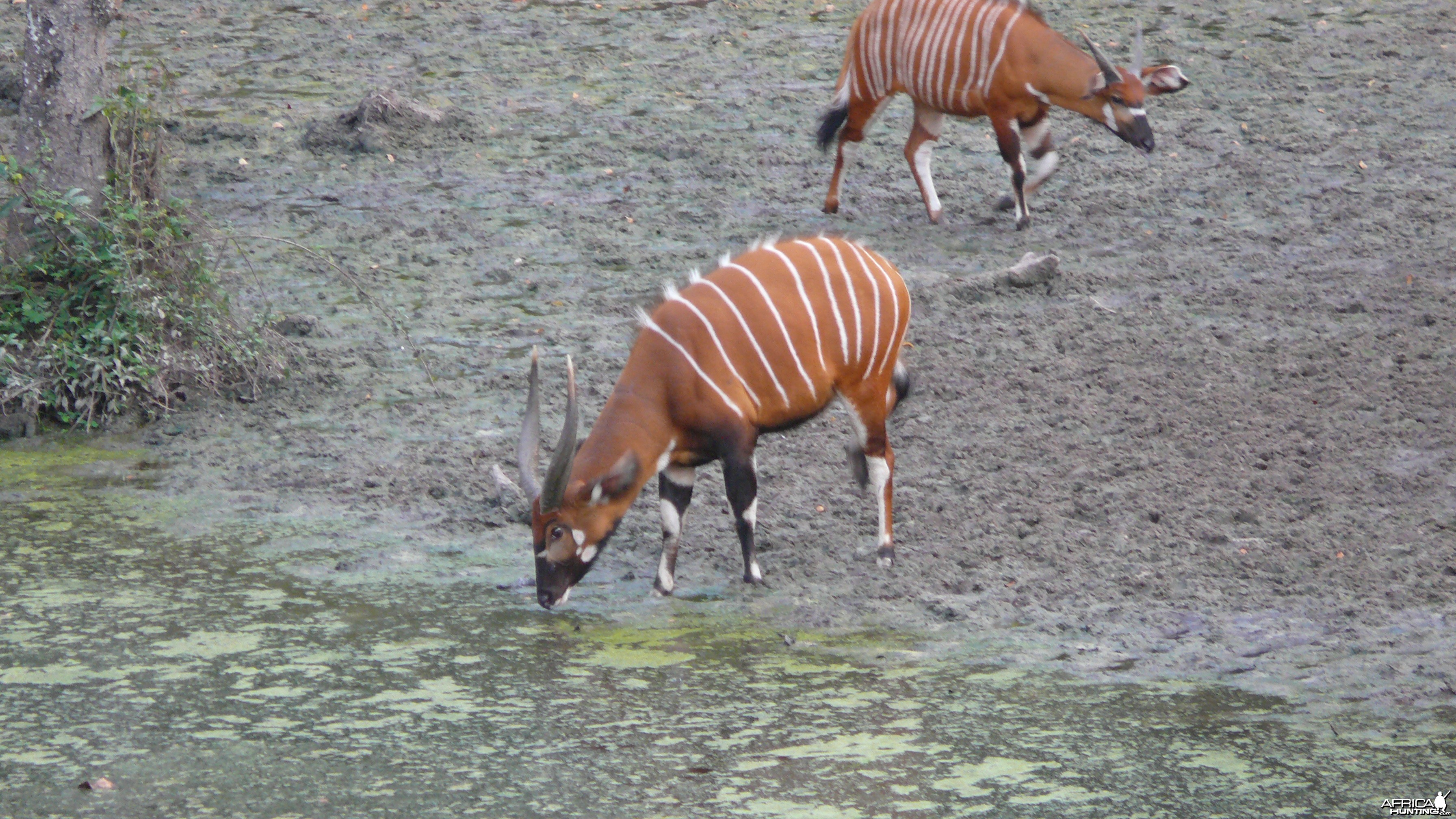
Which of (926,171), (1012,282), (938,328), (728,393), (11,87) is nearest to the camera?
(728,393)

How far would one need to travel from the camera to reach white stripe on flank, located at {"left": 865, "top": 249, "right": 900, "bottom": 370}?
6.08 meters

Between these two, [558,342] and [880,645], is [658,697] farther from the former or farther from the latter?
[558,342]

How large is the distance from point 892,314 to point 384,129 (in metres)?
6.29

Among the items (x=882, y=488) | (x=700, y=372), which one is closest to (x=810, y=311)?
(x=700, y=372)

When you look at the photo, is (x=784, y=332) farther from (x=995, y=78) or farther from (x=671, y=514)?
(x=995, y=78)

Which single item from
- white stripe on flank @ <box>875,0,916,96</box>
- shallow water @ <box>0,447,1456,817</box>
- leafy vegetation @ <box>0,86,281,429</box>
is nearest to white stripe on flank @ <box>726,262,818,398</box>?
shallow water @ <box>0,447,1456,817</box>

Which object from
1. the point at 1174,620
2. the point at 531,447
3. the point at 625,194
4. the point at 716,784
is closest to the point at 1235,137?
the point at 625,194

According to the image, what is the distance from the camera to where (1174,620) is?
543 centimetres

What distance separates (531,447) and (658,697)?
109 cm

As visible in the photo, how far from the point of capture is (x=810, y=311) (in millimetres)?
5910

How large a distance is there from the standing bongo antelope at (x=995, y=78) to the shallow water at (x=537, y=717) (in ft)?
15.9

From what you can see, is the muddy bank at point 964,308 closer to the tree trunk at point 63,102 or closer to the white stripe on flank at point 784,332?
the white stripe on flank at point 784,332

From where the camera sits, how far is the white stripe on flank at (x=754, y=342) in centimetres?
577

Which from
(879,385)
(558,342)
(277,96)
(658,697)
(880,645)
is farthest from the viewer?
(277,96)
